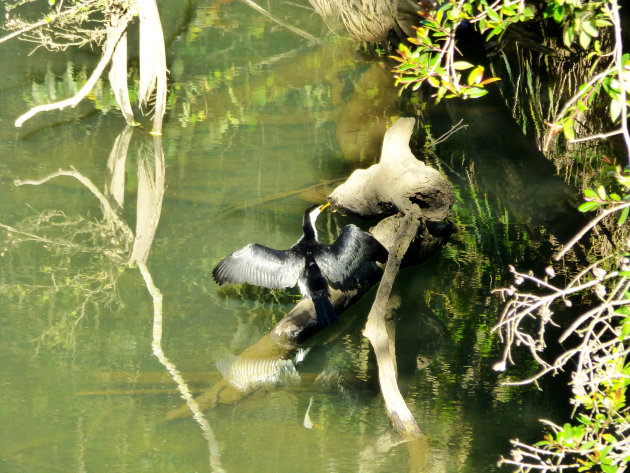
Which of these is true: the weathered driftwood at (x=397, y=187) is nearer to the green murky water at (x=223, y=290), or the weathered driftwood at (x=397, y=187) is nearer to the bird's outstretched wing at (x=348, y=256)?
the bird's outstretched wing at (x=348, y=256)

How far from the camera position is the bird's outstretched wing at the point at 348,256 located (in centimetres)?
471

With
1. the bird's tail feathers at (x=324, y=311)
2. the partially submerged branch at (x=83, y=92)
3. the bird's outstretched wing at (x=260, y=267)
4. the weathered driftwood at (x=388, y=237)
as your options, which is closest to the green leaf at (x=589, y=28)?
the weathered driftwood at (x=388, y=237)

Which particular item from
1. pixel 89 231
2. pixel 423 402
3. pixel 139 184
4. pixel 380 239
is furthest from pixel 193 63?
pixel 423 402

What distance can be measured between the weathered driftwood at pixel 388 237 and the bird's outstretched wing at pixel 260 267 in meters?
0.20

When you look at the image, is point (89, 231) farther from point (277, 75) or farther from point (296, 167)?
point (277, 75)

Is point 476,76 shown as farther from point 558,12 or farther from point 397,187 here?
point 397,187

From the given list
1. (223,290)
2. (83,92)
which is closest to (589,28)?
(223,290)

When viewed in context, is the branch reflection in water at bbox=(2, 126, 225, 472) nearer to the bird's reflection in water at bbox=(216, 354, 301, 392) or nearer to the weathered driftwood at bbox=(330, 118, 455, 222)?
the bird's reflection in water at bbox=(216, 354, 301, 392)

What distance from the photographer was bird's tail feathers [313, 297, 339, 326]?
448 centimetres

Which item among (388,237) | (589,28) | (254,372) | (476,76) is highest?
(589,28)

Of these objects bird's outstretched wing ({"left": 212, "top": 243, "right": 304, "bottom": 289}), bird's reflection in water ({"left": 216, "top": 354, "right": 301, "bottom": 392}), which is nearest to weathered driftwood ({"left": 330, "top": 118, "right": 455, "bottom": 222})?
bird's outstretched wing ({"left": 212, "top": 243, "right": 304, "bottom": 289})

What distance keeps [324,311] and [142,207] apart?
7.44ft

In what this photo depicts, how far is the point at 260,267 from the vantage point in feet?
15.5

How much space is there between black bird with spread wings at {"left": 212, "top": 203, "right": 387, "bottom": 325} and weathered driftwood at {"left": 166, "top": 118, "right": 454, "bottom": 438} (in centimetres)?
13
